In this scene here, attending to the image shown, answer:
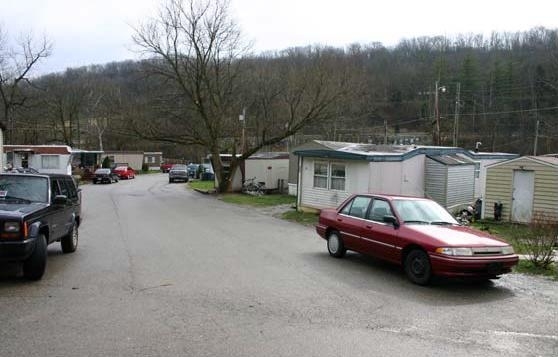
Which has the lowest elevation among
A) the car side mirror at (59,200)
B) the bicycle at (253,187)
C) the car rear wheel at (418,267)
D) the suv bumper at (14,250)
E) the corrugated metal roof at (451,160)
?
the bicycle at (253,187)

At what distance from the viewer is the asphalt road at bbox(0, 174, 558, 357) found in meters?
5.73

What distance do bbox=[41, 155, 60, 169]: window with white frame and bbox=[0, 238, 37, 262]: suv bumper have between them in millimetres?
41201

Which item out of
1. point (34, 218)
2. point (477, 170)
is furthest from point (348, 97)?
point (34, 218)

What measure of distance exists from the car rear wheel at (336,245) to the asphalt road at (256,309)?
26 centimetres

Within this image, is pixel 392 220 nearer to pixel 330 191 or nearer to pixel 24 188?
pixel 24 188

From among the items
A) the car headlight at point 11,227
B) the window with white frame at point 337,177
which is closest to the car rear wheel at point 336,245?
the car headlight at point 11,227

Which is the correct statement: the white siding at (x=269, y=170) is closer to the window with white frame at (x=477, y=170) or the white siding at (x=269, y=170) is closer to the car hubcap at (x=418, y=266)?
the window with white frame at (x=477, y=170)

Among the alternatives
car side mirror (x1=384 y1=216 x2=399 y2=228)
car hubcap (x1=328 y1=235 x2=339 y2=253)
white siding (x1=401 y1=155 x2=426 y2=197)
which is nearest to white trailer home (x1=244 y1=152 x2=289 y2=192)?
white siding (x1=401 y1=155 x2=426 y2=197)

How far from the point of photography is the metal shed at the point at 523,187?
805 inches

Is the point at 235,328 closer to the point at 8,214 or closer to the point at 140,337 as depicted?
the point at 140,337

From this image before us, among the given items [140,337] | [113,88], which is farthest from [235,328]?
[113,88]

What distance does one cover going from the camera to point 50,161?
1839 inches

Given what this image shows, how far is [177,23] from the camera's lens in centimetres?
4075

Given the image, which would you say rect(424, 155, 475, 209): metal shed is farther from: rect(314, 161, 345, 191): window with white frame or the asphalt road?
the asphalt road
